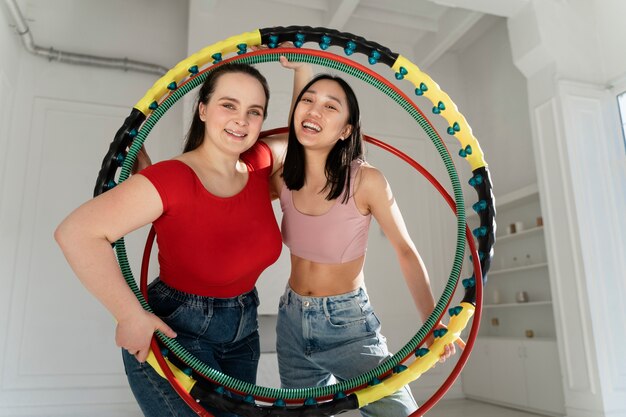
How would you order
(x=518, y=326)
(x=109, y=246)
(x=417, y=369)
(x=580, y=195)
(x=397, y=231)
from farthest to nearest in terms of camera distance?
(x=518, y=326) < (x=580, y=195) < (x=397, y=231) < (x=417, y=369) < (x=109, y=246)

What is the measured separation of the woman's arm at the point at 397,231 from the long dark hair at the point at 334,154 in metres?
0.10

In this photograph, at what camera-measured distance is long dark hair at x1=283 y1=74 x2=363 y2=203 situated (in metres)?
2.06

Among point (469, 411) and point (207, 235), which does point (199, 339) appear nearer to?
point (207, 235)

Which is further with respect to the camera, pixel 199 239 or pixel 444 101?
pixel 444 101

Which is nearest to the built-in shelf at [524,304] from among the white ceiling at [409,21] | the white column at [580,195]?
the white column at [580,195]

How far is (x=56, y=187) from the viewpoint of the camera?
5387 mm

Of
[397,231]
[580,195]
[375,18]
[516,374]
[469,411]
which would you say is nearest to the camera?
[397,231]

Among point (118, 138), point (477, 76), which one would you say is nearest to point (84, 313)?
point (118, 138)

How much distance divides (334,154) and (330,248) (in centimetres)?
43

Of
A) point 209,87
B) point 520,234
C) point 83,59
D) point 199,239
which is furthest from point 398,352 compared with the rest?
point 83,59

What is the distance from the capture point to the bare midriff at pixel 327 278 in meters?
1.96

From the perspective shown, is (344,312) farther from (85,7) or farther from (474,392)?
(85,7)

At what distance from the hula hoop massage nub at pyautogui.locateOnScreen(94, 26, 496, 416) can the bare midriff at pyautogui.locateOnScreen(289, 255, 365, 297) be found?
0.32m

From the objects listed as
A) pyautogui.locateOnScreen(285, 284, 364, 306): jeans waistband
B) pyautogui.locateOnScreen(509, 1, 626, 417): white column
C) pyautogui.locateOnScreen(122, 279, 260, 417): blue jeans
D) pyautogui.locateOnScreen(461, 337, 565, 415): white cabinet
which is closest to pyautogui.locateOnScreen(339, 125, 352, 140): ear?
pyautogui.locateOnScreen(285, 284, 364, 306): jeans waistband
